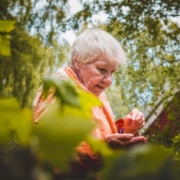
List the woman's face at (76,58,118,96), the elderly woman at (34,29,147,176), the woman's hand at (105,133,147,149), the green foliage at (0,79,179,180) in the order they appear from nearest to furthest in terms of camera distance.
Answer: the green foliage at (0,79,179,180)
the woman's hand at (105,133,147,149)
the elderly woman at (34,29,147,176)
the woman's face at (76,58,118,96)

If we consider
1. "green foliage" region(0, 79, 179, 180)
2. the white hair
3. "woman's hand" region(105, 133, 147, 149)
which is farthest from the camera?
the white hair

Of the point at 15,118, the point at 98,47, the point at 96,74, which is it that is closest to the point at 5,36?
the point at 15,118

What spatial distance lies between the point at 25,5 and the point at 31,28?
833mm

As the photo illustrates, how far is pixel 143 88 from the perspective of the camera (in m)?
12.9

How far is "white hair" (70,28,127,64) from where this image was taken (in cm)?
224

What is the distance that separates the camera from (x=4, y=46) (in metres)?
0.53

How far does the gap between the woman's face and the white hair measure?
0.12 feet

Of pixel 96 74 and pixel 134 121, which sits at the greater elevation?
pixel 96 74

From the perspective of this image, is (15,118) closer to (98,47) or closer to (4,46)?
(4,46)

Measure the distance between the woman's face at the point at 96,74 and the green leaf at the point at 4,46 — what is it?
1.79 meters

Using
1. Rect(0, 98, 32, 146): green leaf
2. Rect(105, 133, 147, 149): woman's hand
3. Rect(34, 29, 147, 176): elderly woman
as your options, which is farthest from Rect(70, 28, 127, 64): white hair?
Rect(0, 98, 32, 146): green leaf

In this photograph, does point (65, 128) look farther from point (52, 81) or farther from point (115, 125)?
point (115, 125)

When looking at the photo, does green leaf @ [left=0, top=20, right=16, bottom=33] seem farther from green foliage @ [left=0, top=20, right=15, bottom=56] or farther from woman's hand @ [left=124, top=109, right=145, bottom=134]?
woman's hand @ [left=124, top=109, right=145, bottom=134]

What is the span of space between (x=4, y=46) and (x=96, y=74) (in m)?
1.86
